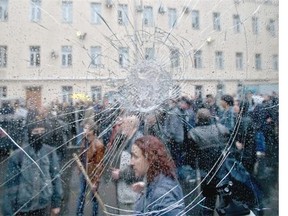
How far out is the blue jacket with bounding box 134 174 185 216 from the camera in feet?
4.39

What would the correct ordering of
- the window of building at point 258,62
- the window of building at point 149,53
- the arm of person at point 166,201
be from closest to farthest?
the arm of person at point 166,201
the window of building at point 149,53
the window of building at point 258,62

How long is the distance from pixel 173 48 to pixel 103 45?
310 millimetres

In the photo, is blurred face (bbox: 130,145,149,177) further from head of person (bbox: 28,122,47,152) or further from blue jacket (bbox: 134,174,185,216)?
head of person (bbox: 28,122,47,152)

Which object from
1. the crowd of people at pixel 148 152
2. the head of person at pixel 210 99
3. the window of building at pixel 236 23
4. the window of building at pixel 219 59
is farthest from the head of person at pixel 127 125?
the window of building at pixel 236 23

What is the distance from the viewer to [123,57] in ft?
4.70

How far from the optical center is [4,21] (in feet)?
4.42

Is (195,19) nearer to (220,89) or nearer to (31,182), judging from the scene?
(220,89)

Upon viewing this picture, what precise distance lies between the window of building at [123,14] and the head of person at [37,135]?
546 mm

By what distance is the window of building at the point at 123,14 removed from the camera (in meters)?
1.43

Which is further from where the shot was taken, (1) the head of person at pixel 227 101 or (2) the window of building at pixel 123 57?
(1) the head of person at pixel 227 101

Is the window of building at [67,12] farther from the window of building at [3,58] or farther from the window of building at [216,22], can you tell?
the window of building at [216,22]

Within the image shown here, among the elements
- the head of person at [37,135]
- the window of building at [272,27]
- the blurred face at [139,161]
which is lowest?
the blurred face at [139,161]

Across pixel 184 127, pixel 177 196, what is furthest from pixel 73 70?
pixel 177 196

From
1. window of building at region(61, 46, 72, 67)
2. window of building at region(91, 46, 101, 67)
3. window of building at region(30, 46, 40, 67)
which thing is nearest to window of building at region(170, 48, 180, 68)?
window of building at region(91, 46, 101, 67)
